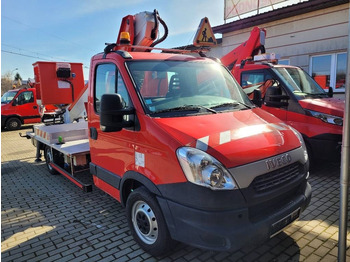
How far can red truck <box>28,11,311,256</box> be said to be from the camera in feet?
7.64

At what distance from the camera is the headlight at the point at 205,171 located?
2307 mm

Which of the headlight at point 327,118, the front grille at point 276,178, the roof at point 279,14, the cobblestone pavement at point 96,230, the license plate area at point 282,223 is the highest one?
the roof at point 279,14

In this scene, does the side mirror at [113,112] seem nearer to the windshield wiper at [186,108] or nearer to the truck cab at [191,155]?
the truck cab at [191,155]

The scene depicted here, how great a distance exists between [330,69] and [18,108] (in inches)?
590

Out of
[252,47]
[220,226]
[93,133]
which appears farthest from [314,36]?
[220,226]

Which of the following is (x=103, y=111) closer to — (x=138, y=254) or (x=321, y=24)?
(x=138, y=254)

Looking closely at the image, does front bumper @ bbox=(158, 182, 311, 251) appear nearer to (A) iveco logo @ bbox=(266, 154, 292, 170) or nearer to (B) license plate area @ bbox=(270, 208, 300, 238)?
(B) license plate area @ bbox=(270, 208, 300, 238)

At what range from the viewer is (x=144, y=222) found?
3.01m

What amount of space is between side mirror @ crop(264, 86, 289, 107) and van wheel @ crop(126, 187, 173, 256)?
3.12 metres

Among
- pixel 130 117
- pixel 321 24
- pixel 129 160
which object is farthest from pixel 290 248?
pixel 321 24

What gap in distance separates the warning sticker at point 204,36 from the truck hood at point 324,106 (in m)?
2.18

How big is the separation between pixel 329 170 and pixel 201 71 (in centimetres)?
383

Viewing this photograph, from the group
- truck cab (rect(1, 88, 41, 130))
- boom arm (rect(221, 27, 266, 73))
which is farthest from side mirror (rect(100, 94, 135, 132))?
truck cab (rect(1, 88, 41, 130))

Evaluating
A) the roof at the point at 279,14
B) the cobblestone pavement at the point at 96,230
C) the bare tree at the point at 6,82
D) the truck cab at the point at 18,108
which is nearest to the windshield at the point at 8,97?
the truck cab at the point at 18,108
